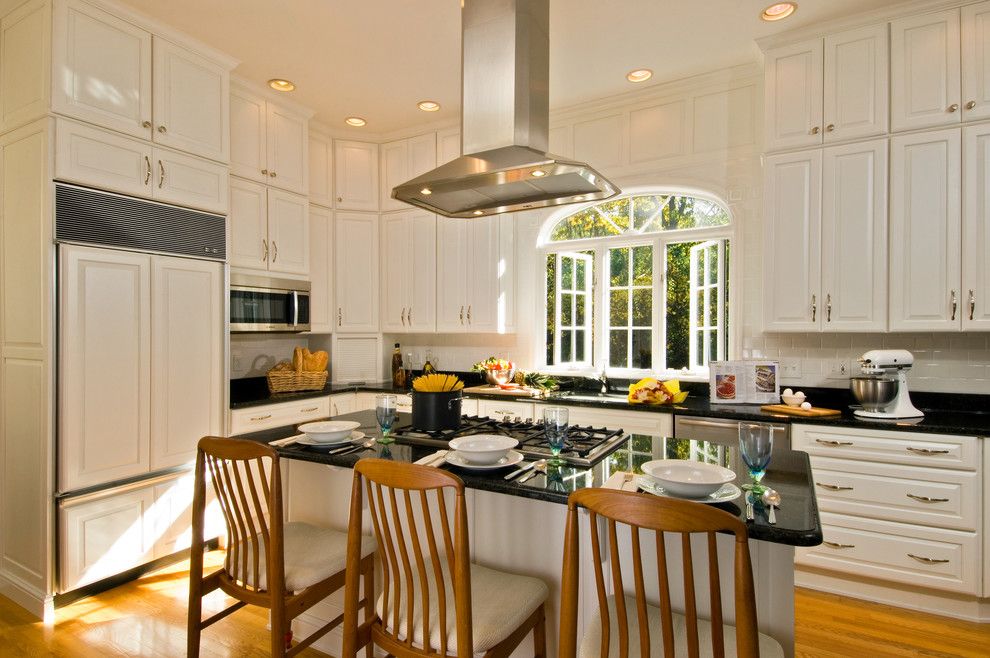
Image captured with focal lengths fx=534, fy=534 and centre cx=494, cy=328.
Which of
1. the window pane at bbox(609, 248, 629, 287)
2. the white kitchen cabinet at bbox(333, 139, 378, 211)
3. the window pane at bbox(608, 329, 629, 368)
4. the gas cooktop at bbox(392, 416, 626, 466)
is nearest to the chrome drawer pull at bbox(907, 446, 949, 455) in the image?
the gas cooktop at bbox(392, 416, 626, 466)

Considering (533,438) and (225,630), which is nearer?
(533,438)

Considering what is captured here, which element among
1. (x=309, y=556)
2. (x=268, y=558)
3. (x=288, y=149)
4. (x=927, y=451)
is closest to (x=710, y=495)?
(x=309, y=556)

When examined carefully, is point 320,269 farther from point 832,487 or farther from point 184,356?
point 832,487

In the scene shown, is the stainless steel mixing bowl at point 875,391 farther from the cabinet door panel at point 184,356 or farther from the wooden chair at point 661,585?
the cabinet door panel at point 184,356

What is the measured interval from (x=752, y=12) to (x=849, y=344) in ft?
6.45

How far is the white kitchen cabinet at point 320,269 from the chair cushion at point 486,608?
3099 millimetres

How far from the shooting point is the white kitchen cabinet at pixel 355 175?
4.57 metres

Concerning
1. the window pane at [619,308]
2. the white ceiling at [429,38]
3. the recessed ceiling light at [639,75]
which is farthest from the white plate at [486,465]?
the recessed ceiling light at [639,75]

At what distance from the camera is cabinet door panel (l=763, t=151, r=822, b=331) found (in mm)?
3025

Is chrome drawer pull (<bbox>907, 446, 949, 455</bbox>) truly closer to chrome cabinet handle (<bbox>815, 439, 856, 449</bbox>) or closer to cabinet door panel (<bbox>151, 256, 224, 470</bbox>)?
chrome cabinet handle (<bbox>815, 439, 856, 449</bbox>)

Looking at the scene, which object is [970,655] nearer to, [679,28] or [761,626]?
[761,626]

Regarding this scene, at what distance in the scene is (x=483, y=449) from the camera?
68.8 inches

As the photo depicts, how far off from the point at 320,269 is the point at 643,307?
2603 mm

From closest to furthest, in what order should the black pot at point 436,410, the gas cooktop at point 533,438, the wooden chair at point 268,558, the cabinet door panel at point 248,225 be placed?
the wooden chair at point 268,558
the gas cooktop at point 533,438
the black pot at point 436,410
the cabinet door panel at point 248,225
